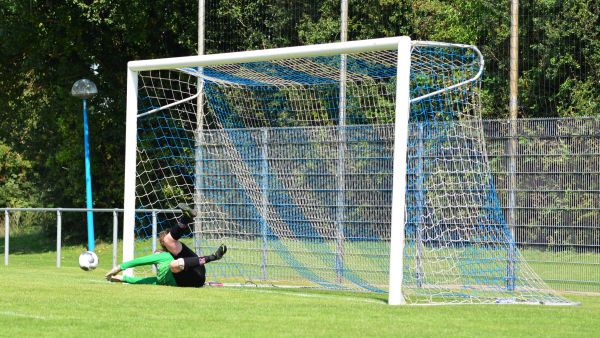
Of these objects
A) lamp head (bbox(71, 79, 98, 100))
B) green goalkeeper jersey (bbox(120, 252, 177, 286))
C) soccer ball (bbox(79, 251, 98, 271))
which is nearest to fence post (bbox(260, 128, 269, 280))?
green goalkeeper jersey (bbox(120, 252, 177, 286))

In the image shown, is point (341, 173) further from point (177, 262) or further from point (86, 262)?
point (86, 262)

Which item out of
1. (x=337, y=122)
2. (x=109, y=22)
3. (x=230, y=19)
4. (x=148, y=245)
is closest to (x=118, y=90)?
(x=109, y=22)

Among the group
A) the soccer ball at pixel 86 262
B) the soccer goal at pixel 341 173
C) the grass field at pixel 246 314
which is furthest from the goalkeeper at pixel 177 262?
the soccer goal at pixel 341 173

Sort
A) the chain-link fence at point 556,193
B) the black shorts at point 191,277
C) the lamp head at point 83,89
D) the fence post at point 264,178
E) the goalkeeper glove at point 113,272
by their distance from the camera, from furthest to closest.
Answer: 1. the lamp head at point 83,89
2. the fence post at point 264,178
3. the chain-link fence at point 556,193
4. the goalkeeper glove at point 113,272
5. the black shorts at point 191,277

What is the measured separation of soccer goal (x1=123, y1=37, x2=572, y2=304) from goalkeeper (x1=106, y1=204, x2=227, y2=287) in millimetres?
1083

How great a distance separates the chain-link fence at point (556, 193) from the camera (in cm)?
1224

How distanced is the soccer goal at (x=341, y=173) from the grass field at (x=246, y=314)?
3.23 ft

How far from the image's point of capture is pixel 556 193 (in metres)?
12.5

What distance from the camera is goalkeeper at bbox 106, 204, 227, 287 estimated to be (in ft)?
37.7

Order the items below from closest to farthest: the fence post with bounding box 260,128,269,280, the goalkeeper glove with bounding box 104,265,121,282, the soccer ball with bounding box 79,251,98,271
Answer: the goalkeeper glove with bounding box 104,265,121,282 < the soccer ball with bounding box 79,251,98,271 < the fence post with bounding box 260,128,269,280

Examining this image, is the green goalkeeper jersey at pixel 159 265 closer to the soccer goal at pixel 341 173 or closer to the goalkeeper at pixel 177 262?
→ the goalkeeper at pixel 177 262

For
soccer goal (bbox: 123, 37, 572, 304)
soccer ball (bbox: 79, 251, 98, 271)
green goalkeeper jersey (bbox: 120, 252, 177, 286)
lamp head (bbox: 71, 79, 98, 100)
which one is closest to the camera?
soccer goal (bbox: 123, 37, 572, 304)

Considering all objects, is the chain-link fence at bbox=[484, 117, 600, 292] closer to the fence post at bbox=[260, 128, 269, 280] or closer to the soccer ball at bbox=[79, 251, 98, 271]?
the fence post at bbox=[260, 128, 269, 280]

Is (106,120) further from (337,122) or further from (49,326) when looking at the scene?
(49,326)
